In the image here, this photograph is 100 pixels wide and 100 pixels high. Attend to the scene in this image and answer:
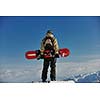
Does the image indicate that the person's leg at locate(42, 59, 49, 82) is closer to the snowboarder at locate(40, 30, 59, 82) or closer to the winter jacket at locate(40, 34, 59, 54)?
the snowboarder at locate(40, 30, 59, 82)

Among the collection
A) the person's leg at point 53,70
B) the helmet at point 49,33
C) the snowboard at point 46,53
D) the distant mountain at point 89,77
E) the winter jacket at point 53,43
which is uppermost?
the helmet at point 49,33

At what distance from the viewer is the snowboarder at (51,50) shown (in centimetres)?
337

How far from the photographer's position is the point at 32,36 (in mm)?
3400

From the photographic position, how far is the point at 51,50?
134 inches

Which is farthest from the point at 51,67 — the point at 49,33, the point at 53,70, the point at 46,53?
the point at 49,33

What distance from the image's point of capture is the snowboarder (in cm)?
337

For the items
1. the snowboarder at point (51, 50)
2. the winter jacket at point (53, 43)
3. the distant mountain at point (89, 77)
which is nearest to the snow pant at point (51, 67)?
the snowboarder at point (51, 50)

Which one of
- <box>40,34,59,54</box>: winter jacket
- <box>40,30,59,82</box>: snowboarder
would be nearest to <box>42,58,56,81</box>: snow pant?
<box>40,30,59,82</box>: snowboarder

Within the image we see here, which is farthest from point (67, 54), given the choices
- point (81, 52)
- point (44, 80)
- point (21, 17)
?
point (21, 17)

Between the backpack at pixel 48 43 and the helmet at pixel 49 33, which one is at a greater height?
the helmet at pixel 49 33

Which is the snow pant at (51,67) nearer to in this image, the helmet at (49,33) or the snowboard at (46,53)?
the snowboard at (46,53)
